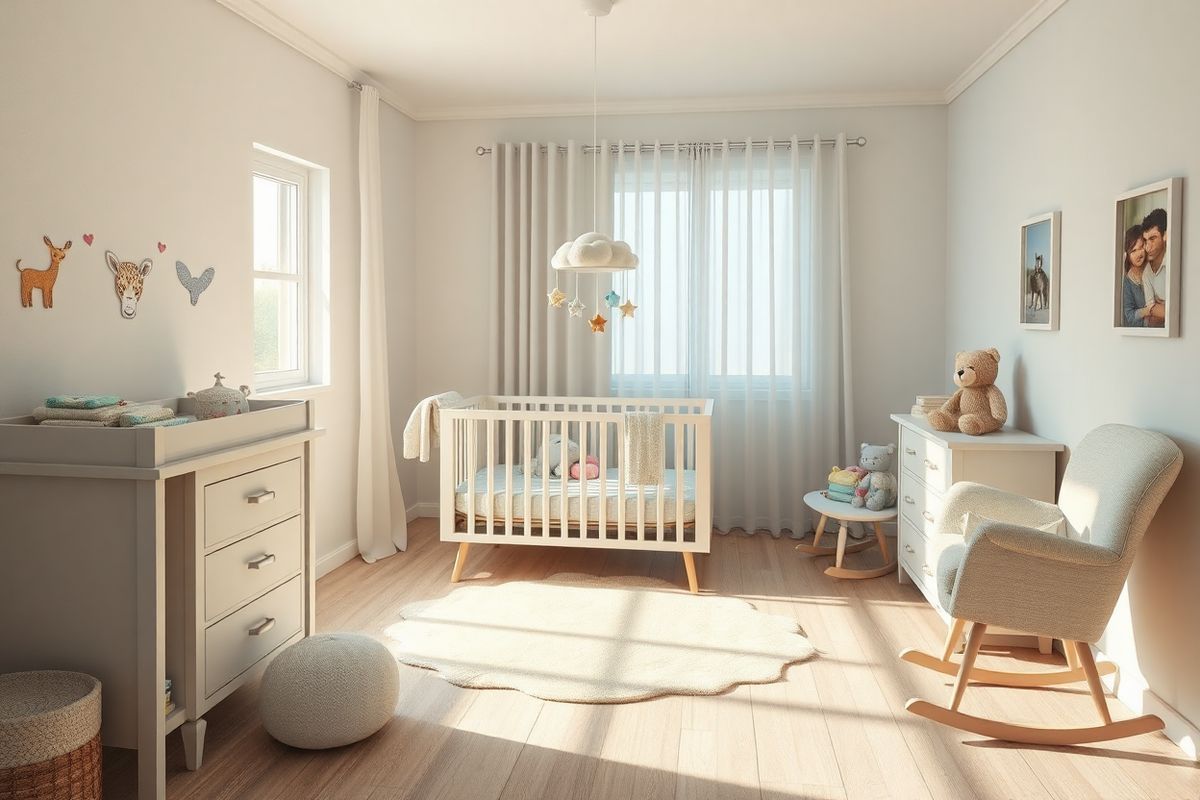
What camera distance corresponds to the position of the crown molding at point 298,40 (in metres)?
3.33

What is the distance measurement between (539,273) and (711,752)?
10.3 ft

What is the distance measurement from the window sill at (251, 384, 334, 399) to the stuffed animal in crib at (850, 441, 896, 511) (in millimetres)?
2547

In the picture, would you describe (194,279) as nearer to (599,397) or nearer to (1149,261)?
(599,397)

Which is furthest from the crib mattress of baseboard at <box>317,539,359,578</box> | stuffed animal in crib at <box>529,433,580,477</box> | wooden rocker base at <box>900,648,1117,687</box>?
wooden rocker base at <box>900,648,1117,687</box>

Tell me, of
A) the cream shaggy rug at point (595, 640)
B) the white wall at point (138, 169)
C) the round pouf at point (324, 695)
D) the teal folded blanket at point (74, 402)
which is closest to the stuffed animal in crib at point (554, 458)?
the cream shaggy rug at point (595, 640)

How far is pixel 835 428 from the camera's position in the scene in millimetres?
4758

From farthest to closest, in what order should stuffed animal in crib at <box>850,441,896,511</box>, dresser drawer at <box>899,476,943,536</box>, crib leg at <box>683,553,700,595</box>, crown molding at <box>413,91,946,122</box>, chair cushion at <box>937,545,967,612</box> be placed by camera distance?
1. crown molding at <box>413,91,946,122</box>
2. stuffed animal in crib at <box>850,441,896,511</box>
3. crib leg at <box>683,553,700,595</box>
4. dresser drawer at <box>899,476,943,536</box>
5. chair cushion at <box>937,545,967,612</box>

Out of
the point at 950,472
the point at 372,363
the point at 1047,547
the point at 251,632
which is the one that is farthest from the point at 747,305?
the point at 251,632

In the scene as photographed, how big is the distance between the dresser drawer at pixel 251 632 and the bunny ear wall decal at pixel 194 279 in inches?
44.2

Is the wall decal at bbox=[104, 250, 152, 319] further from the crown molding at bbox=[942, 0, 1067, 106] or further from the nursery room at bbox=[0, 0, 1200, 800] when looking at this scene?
the crown molding at bbox=[942, 0, 1067, 106]

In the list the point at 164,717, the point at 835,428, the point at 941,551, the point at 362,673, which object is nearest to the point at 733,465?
the point at 835,428

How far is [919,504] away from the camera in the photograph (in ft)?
11.9

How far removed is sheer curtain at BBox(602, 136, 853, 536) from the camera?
4754mm

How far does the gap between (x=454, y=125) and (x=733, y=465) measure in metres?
2.54
